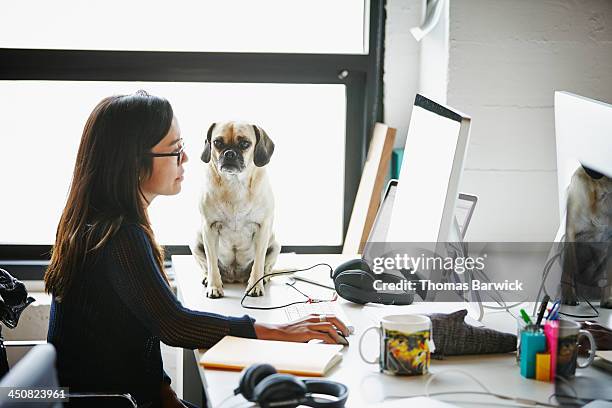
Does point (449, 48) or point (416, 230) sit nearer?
point (416, 230)

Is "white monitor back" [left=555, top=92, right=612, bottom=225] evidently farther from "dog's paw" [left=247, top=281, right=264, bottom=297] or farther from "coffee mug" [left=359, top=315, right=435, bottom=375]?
"dog's paw" [left=247, top=281, right=264, bottom=297]

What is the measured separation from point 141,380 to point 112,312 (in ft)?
0.54

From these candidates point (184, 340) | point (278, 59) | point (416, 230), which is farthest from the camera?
point (278, 59)

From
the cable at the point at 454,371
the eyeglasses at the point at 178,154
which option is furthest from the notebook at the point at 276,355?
the eyeglasses at the point at 178,154

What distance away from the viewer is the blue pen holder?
55.7 inches

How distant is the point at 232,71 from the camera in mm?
2824

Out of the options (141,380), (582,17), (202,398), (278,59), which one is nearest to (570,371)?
(141,380)

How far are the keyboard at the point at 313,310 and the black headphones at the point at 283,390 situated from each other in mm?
484

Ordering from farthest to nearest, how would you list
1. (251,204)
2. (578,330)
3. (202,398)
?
(202,398) < (251,204) < (578,330)

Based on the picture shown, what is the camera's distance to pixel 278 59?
2.83 metres

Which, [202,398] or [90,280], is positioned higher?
[90,280]

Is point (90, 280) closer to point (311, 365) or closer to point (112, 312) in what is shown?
point (112, 312)

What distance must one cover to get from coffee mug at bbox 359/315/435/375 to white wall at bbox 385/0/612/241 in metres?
1.25

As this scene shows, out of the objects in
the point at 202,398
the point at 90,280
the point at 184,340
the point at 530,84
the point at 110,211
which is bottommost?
the point at 202,398
